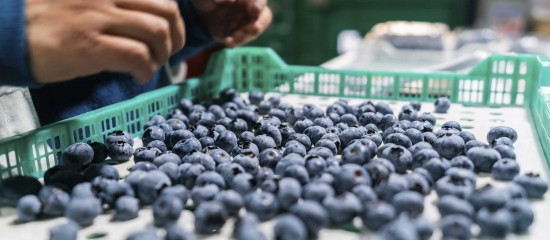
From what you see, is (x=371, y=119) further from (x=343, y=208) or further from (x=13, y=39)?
(x=13, y=39)

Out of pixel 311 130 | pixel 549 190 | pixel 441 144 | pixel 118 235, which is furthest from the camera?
pixel 311 130

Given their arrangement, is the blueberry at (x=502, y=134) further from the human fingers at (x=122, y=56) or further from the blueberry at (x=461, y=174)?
the human fingers at (x=122, y=56)

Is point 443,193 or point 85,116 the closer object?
point 443,193

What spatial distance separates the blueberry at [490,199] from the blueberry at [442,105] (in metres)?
0.69

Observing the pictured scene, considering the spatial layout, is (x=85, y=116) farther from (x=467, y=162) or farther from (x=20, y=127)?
(x=467, y=162)

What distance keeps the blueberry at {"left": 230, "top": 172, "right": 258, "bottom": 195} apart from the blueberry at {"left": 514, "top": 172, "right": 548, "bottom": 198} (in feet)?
1.38

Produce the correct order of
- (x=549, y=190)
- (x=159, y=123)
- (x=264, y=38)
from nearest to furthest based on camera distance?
(x=549, y=190), (x=159, y=123), (x=264, y=38)

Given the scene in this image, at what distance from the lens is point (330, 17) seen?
171 inches

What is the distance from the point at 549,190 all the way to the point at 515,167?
0.06 meters

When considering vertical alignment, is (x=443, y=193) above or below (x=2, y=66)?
below

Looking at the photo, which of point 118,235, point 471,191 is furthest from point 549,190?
point 118,235

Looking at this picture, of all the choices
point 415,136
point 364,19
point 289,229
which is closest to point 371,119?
point 415,136

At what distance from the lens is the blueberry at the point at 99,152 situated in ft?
3.47

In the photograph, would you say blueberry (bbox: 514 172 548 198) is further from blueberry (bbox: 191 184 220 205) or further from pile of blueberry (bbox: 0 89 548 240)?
blueberry (bbox: 191 184 220 205)
